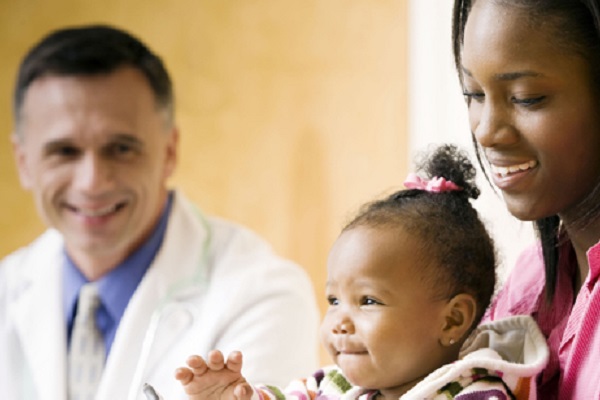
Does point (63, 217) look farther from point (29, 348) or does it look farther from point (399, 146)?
point (399, 146)

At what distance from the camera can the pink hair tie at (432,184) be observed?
105 cm

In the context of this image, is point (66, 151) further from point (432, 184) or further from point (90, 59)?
point (432, 184)

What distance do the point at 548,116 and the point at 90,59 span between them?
3.79 feet

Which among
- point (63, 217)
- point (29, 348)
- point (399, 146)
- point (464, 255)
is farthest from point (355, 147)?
point (464, 255)

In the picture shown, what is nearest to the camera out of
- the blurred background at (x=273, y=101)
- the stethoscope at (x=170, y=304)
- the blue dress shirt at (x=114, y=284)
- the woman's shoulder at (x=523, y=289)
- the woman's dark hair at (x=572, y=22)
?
the woman's dark hair at (x=572, y=22)

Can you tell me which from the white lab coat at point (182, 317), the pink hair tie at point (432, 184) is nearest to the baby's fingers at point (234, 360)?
the pink hair tie at point (432, 184)

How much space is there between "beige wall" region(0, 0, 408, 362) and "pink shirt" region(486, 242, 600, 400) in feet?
5.46

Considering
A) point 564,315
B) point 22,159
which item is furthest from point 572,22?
point 22,159

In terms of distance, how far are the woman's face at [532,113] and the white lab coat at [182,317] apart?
0.75m

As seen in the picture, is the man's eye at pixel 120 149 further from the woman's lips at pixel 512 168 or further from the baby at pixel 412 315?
the woman's lips at pixel 512 168

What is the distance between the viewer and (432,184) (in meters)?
1.06

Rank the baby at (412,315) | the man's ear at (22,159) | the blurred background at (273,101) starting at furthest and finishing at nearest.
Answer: the blurred background at (273,101) → the man's ear at (22,159) → the baby at (412,315)

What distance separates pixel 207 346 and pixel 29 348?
0.35 metres

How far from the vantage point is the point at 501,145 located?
90cm
